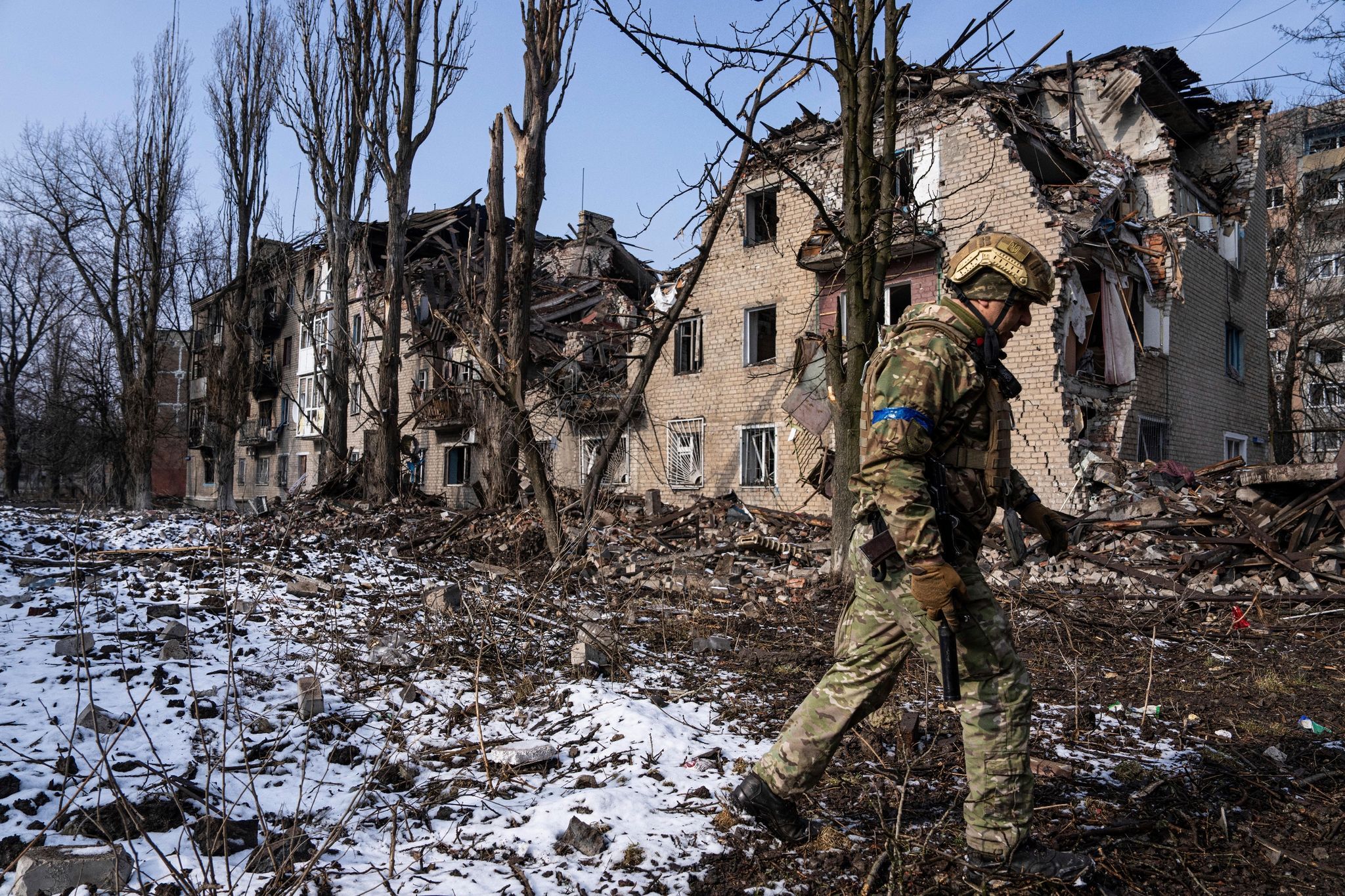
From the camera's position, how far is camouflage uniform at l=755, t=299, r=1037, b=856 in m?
2.37

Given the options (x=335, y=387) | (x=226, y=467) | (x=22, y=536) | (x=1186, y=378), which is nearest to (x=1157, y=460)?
(x=1186, y=378)

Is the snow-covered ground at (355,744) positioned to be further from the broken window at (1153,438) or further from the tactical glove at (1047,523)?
the broken window at (1153,438)

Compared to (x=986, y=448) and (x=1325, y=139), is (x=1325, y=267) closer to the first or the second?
(x=1325, y=139)

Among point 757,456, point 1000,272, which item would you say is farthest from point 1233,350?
point 1000,272

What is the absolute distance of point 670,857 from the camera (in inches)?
99.2

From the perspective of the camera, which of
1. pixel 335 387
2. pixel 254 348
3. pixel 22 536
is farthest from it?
pixel 254 348

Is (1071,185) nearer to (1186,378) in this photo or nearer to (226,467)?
(1186,378)

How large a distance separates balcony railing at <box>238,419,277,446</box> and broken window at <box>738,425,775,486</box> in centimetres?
2513

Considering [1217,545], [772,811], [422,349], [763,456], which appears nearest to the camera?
[772,811]

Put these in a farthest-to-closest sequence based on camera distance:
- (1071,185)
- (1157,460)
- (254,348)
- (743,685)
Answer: (254,348)
(1157,460)
(1071,185)
(743,685)

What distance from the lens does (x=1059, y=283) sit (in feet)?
40.5

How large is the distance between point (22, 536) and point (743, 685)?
26.7 ft

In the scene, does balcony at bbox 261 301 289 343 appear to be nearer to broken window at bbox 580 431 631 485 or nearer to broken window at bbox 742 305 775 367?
broken window at bbox 580 431 631 485

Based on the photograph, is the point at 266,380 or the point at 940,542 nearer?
the point at 940,542
